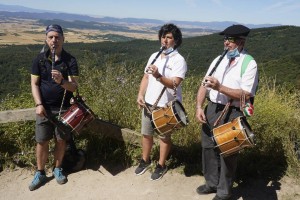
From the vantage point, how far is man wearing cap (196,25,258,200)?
288 centimetres

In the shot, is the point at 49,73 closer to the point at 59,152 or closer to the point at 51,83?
the point at 51,83

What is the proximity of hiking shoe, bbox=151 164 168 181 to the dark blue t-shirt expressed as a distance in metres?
1.37

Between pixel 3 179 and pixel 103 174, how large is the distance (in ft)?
4.11

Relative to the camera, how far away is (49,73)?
348 cm

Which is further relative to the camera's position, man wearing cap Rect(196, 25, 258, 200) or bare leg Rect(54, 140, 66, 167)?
bare leg Rect(54, 140, 66, 167)

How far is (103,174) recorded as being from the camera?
13.5 feet

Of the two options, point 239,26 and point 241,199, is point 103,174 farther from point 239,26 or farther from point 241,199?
point 239,26

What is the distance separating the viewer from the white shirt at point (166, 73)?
3.40m

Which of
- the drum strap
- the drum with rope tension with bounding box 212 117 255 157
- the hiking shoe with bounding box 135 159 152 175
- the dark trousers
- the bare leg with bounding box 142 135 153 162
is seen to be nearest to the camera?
the drum with rope tension with bounding box 212 117 255 157

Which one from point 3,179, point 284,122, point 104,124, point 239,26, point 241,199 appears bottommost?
point 3,179

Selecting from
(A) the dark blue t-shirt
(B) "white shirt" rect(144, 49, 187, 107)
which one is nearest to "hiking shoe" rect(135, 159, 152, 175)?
(B) "white shirt" rect(144, 49, 187, 107)

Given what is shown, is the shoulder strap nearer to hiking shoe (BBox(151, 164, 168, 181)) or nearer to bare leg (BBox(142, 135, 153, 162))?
bare leg (BBox(142, 135, 153, 162))

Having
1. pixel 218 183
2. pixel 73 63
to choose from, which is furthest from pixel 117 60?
pixel 218 183

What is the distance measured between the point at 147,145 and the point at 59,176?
1.12 m
